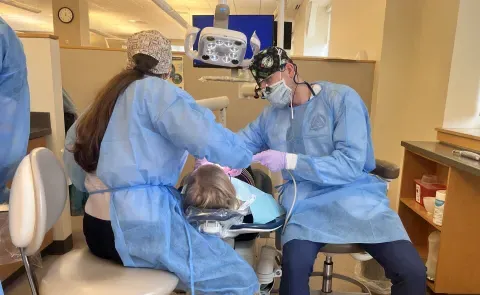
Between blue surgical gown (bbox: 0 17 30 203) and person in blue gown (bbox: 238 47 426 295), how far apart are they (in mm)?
829

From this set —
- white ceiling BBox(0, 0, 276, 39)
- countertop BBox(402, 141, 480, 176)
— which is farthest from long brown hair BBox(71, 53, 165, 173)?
white ceiling BBox(0, 0, 276, 39)

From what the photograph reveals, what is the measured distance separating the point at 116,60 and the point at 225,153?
7.03 feet

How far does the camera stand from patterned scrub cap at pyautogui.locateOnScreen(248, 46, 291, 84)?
1.42 meters

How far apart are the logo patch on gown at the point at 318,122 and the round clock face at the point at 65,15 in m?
6.09

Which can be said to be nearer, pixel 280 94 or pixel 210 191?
pixel 210 191

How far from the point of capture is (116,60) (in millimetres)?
2900

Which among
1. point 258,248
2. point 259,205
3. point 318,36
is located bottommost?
point 258,248

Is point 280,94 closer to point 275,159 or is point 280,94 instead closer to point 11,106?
point 275,159

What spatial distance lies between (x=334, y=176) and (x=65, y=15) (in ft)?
20.8

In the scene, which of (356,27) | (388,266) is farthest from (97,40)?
(388,266)

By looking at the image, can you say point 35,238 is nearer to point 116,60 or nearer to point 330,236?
point 330,236

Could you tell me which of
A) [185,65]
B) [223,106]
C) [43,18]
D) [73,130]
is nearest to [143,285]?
[73,130]

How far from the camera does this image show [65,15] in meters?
6.23

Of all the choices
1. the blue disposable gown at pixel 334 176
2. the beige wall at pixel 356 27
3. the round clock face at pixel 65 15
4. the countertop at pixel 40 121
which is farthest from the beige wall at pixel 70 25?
the blue disposable gown at pixel 334 176
